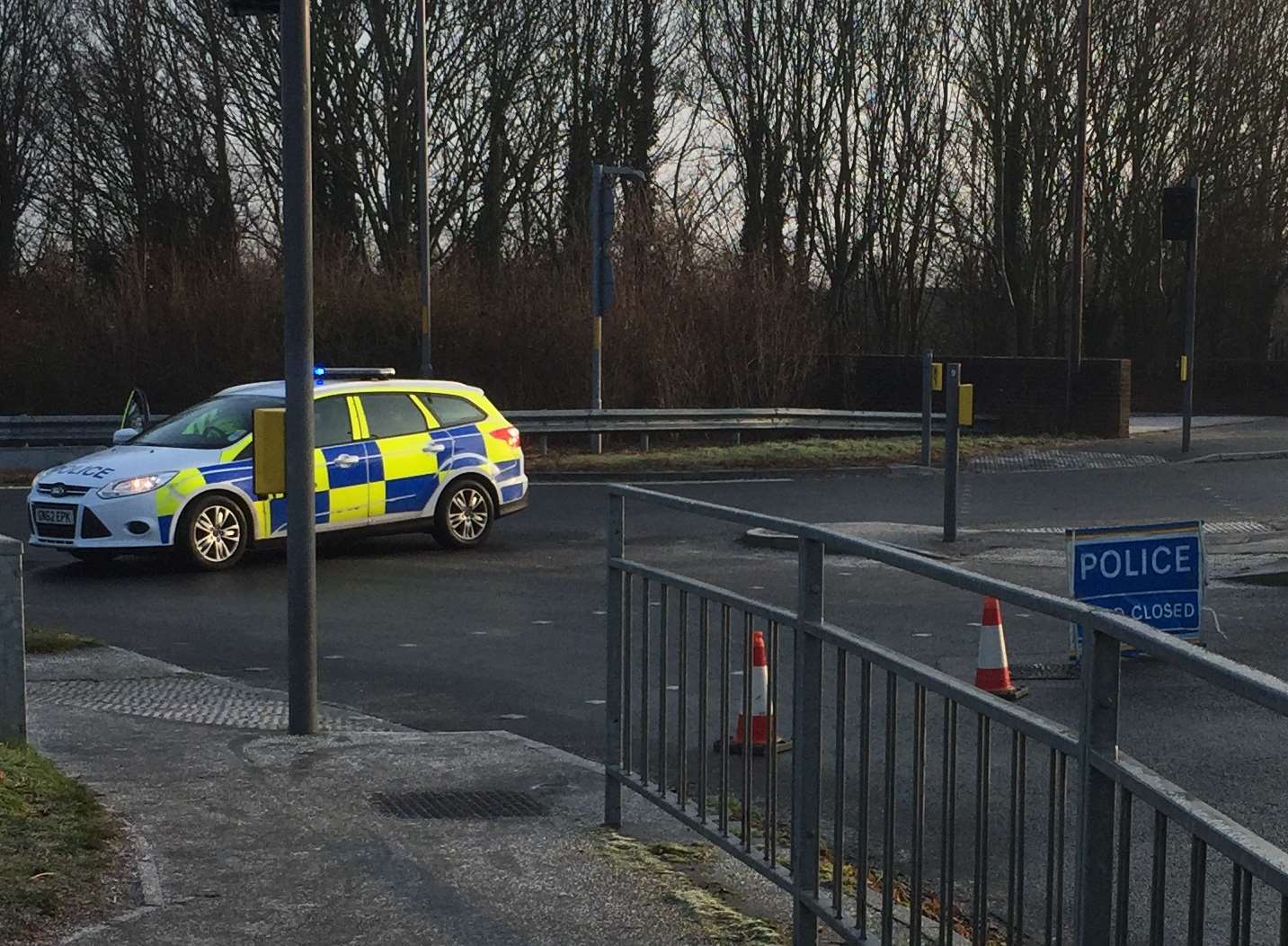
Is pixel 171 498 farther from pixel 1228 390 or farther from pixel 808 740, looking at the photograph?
pixel 1228 390

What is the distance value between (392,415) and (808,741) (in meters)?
11.5

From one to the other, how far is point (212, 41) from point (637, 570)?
31.6m

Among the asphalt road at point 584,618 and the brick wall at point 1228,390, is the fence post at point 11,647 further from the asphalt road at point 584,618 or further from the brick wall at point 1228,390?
the brick wall at point 1228,390

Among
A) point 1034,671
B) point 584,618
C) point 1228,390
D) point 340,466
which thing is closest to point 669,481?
point 340,466

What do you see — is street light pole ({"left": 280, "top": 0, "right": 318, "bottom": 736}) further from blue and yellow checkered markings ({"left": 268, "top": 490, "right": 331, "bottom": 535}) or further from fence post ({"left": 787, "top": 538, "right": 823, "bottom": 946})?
blue and yellow checkered markings ({"left": 268, "top": 490, "right": 331, "bottom": 535})

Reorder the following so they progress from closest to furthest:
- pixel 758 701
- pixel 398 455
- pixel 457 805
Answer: pixel 758 701, pixel 457 805, pixel 398 455

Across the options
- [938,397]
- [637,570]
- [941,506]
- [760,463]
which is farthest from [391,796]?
[938,397]

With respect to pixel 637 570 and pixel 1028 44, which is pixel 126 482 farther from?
pixel 1028 44

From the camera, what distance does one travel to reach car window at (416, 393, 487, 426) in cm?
1611

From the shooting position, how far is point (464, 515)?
52.9 ft

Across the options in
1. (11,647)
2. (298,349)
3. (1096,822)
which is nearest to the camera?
(1096,822)

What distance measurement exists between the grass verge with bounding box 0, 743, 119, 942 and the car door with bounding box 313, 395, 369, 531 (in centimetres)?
808

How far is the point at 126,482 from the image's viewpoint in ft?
47.1

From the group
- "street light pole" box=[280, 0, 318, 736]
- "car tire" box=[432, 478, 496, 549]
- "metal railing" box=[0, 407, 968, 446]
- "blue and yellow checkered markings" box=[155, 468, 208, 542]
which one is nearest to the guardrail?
"metal railing" box=[0, 407, 968, 446]
